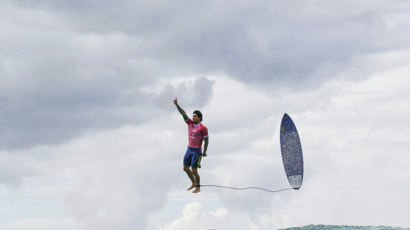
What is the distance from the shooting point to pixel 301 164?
1025 inches

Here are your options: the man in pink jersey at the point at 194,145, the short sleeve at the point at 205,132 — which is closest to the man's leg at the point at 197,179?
the man in pink jersey at the point at 194,145

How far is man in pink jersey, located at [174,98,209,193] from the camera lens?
75.0ft

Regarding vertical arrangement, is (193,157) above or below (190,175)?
above

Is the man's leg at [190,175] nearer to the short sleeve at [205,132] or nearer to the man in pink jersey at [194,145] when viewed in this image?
the man in pink jersey at [194,145]

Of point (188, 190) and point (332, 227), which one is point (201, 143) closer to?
point (188, 190)

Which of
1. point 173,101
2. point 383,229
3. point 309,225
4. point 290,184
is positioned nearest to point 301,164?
point 290,184

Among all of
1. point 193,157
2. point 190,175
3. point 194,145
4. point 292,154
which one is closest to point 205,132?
point 194,145

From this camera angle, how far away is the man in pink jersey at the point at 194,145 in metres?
22.9

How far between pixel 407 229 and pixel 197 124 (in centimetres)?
975

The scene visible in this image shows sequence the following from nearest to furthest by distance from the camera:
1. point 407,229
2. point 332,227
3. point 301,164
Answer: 1. point 407,229
2. point 332,227
3. point 301,164

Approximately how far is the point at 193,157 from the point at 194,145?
1.68 feet

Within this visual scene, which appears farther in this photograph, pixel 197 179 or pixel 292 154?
pixel 292 154

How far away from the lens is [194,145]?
23.1m

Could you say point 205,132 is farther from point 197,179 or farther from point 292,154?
point 292,154
